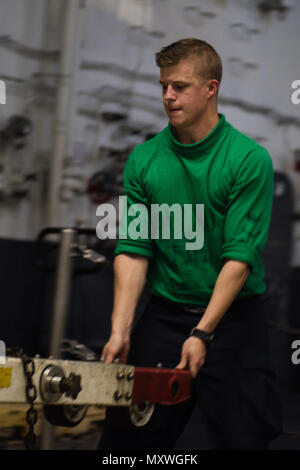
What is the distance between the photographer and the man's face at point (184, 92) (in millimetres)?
2988

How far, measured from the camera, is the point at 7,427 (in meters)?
4.99

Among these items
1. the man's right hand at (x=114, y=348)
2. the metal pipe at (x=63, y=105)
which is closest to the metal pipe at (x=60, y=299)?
the man's right hand at (x=114, y=348)

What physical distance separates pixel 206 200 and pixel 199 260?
0.22 meters

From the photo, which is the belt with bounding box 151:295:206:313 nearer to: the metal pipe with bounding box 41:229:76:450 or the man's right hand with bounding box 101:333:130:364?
the man's right hand with bounding box 101:333:130:364

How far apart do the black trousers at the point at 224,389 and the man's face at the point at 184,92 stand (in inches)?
27.1

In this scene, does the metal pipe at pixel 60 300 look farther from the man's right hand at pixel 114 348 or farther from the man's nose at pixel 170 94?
the man's nose at pixel 170 94

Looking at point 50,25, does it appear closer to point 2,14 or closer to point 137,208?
point 2,14

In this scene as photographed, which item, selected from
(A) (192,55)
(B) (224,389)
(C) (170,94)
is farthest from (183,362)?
(A) (192,55)

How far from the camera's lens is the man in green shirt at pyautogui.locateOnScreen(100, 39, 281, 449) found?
300 cm

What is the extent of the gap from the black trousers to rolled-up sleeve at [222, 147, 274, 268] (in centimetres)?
26

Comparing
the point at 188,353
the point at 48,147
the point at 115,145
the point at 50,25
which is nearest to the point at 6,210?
the point at 48,147

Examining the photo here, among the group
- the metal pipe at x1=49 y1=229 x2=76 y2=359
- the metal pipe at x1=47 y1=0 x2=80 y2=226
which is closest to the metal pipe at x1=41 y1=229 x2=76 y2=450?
the metal pipe at x1=49 y1=229 x2=76 y2=359

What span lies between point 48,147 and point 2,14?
3.02ft

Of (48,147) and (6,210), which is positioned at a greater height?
(48,147)
